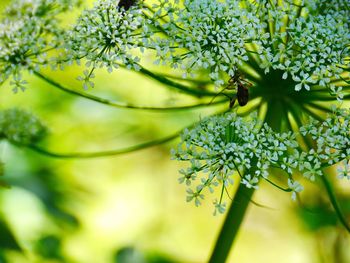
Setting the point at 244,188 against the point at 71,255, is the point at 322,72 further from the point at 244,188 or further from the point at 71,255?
the point at 71,255

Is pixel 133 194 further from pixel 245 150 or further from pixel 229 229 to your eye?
pixel 245 150

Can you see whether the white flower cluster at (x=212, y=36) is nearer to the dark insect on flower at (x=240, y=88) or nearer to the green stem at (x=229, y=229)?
the dark insect on flower at (x=240, y=88)

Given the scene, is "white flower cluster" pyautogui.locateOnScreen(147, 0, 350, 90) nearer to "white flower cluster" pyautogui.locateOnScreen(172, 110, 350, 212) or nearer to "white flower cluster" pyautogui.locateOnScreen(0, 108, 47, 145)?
"white flower cluster" pyautogui.locateOnScreen(172, 110, 350, 212)

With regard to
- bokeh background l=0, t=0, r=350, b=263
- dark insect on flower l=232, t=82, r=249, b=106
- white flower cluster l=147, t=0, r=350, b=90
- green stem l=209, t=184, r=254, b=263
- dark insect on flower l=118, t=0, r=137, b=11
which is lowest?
green stem l=209, t=184, r=254, b=263

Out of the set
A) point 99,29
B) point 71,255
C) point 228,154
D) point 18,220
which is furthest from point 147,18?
point 71,255

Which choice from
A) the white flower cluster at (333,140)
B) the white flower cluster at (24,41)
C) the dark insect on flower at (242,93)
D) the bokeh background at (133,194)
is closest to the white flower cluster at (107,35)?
the white flower cluster at (24,41)

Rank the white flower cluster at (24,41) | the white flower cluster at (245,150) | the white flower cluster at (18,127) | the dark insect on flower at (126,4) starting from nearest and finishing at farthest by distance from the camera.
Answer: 1. the white flower cluster at (245,150)
2. the dark insect on flower at (126,4)
3. the white flower cluster at (24,41)
4. the white flower cluster at (18,127)

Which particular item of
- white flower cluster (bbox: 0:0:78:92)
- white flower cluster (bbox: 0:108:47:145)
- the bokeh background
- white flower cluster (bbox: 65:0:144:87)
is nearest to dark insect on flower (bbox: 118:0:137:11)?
white flower cluster (bbox: 65:0:144:87)
